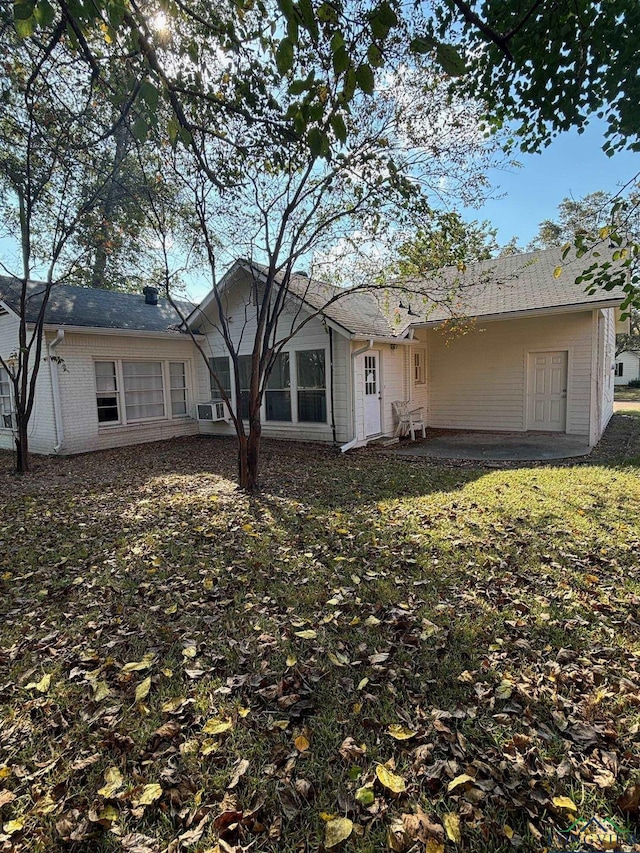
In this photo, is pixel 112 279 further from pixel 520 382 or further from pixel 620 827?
pixel 620 827

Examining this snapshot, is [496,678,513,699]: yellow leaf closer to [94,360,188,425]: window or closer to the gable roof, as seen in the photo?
the gable roof

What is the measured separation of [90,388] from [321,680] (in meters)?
10.8

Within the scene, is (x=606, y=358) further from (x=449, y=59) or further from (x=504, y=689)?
(x=504, y=689)

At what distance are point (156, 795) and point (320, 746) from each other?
746mm

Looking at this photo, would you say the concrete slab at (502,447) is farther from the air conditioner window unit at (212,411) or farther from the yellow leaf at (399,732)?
the yellow leaf at (399,732)

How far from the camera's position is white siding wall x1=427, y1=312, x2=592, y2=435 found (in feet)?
34.9

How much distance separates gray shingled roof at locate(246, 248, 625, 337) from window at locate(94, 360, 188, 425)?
4744 millimetres

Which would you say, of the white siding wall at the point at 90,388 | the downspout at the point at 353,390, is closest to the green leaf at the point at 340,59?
the downspout at the point at 353,390

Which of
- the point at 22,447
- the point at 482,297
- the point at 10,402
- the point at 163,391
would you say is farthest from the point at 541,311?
the point at 10,402

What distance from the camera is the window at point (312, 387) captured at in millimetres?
11086

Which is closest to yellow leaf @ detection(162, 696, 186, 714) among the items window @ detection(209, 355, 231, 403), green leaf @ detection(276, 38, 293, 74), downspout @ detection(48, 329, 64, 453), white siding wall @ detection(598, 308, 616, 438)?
green leaf @ detection(276, 38, 293, 74)

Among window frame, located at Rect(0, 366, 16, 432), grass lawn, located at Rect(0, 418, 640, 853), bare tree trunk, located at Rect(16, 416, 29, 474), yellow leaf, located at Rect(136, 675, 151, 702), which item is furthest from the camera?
window frame, located at Rect(0, 366, 16, 432)

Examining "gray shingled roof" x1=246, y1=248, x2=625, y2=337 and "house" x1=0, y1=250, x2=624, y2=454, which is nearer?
"gray shingled roof" x1=246, y1=248, x2=625, y2=337

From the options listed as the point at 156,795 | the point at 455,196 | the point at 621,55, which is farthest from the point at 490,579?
the point at 455,196
